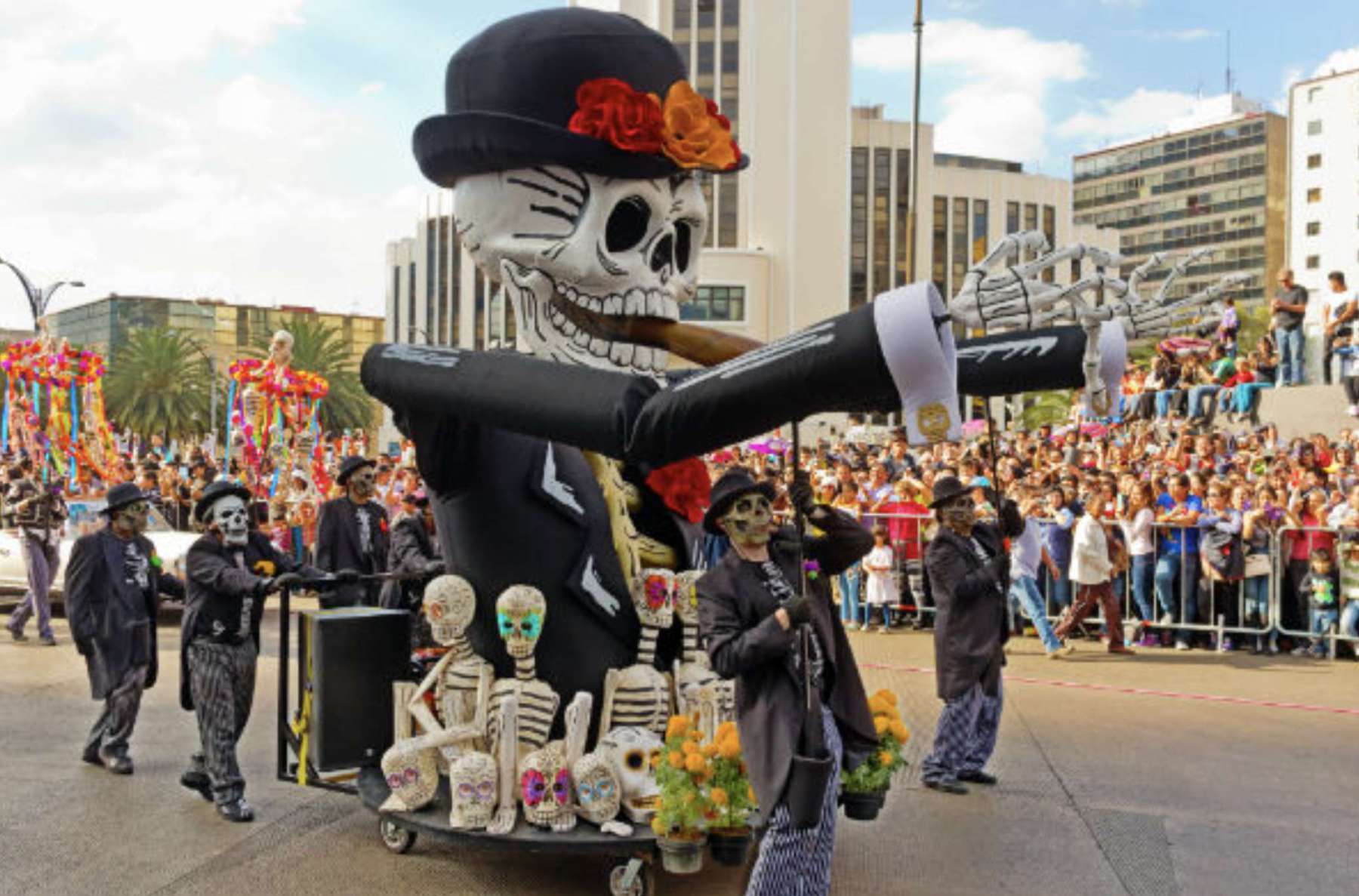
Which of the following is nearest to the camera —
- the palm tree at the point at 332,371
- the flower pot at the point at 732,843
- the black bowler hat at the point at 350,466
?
the flower pot at the point at 732,843

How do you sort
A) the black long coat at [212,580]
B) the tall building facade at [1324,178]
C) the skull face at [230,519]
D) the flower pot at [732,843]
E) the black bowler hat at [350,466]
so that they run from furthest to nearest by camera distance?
1. the tall building facade at [1324,178]
2. the black bowler hat at [350,466]
3. the skull face at [230,519]
4. the black long coat at [212,580]
5. the flower pot at [732,843]

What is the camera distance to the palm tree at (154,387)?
54656mm

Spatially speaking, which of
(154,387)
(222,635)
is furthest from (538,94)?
(154,387)

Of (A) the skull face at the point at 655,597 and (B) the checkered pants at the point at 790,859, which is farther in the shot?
(A) the skull face at the point at 655,597

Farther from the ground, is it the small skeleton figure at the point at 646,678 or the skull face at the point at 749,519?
the skull face at the point at 749,519

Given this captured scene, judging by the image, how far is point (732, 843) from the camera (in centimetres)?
466

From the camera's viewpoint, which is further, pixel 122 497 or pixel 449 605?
pixel 122 497

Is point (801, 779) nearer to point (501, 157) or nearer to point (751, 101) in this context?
point (501, 157)

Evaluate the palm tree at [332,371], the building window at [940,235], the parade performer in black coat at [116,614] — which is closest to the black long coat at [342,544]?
the parade performer in black coat at [116,614]

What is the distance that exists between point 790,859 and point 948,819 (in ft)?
8.94

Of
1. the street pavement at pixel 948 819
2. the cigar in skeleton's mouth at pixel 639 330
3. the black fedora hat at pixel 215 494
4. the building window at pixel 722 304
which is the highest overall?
the building window at pixel 722 304

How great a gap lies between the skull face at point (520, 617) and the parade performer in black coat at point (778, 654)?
723mm

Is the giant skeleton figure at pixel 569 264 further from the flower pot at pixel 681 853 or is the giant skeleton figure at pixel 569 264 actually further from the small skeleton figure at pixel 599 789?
the flower pot at pixel 681 853

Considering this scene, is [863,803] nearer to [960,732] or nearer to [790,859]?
[790,859]
